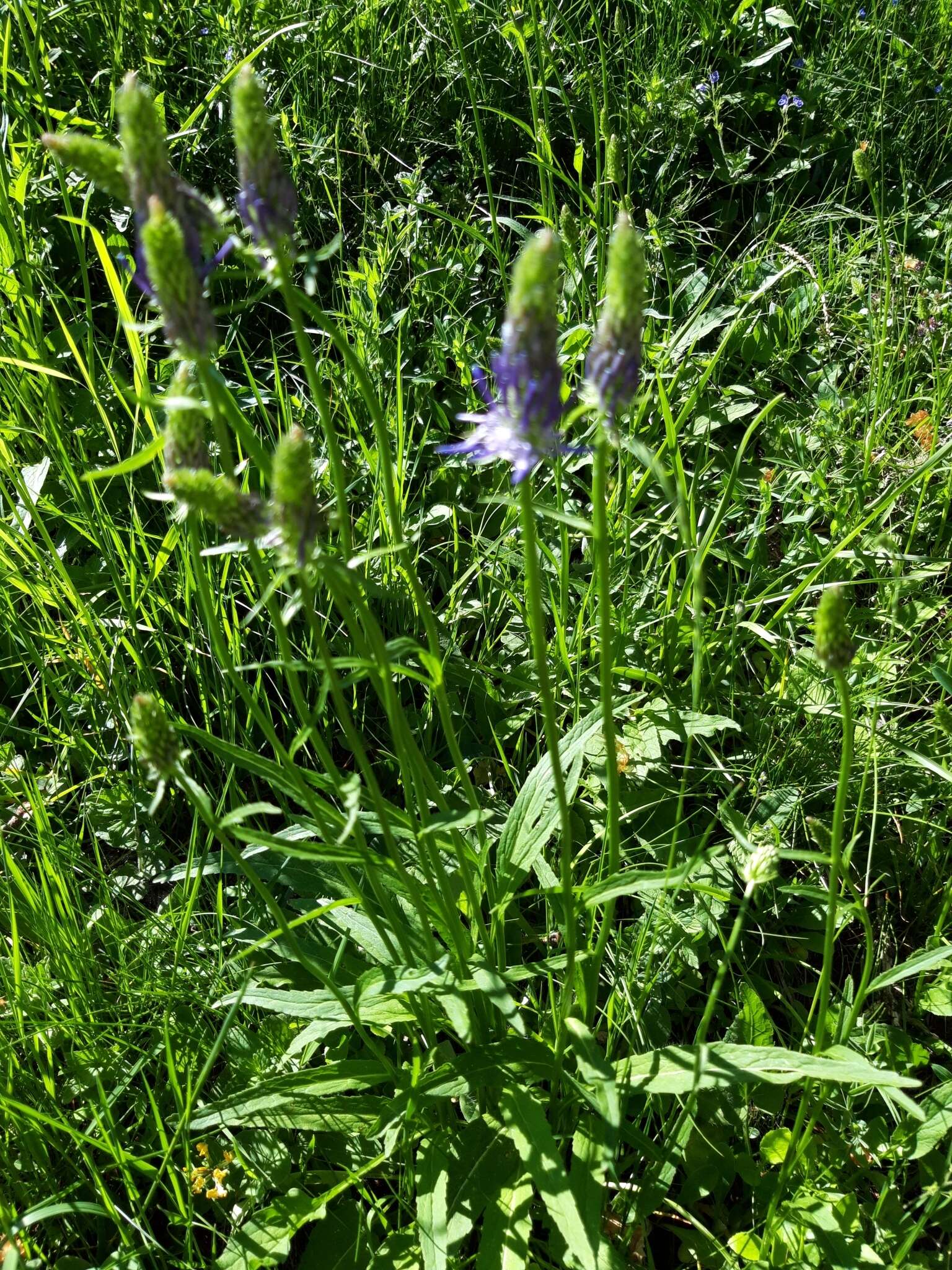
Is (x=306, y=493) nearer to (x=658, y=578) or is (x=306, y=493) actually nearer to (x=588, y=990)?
(x=588, y=990)

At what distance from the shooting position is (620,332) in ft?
4.07

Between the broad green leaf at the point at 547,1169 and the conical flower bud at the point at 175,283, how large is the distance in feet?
4.62

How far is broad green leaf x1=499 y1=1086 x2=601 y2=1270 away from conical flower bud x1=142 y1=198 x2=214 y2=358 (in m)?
1.41

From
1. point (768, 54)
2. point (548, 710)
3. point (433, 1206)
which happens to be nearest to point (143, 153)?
point (548, 710)

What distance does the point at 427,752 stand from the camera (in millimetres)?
2752

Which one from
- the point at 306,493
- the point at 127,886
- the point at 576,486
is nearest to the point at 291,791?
the point at 306,493

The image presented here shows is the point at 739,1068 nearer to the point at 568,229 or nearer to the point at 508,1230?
the point at 508,1230

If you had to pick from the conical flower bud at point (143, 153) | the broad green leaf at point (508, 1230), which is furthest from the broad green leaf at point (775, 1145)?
the conical flower bud at point (143, 153)

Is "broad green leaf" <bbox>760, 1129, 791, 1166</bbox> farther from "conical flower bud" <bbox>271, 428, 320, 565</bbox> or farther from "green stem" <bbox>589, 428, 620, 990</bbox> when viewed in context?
"conical flower bud" <bbox>271, 428, 320, 565</bbox>

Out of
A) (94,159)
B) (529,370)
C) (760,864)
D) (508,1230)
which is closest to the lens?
(529,370)

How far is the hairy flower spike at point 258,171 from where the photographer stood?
1.32m

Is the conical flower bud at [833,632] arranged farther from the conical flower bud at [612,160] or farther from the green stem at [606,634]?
the conical flower bud at [612,160]

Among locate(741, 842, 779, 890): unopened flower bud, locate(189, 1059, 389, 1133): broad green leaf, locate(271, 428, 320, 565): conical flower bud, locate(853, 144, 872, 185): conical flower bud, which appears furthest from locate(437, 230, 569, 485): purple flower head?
locate(853, 144, 872, 185): conical flower bud

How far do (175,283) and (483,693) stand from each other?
1751 mm
